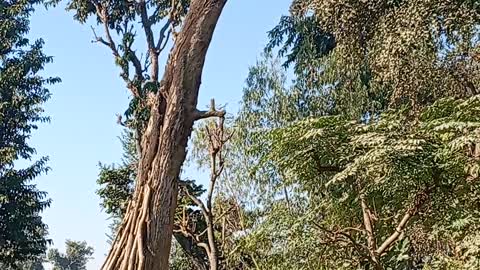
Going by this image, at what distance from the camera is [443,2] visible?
4.19m


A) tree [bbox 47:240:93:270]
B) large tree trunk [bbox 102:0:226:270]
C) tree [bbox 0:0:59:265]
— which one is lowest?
large tree trunk [bbox 102:0:226:270]

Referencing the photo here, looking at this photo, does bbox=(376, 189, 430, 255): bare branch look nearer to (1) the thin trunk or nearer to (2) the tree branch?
(1) the thin trunk

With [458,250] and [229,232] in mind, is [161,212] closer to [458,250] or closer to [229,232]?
[458,250]

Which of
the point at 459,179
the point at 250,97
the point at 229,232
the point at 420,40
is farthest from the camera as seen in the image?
the point at 250,97

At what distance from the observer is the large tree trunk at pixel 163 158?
5.85 feet

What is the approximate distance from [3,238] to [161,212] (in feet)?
25.4

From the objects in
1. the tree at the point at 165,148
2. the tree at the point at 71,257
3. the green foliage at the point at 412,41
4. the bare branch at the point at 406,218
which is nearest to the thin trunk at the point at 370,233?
the bare branch at the point at 406,218

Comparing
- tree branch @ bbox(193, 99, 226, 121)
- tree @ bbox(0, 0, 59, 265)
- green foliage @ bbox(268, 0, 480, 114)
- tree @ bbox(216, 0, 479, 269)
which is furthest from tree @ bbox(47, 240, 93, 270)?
tree branch @ bbox(193, 99, 226, 121)

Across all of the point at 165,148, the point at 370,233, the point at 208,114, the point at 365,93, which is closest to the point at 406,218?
the point at 370,233

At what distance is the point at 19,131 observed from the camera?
9.30 metres

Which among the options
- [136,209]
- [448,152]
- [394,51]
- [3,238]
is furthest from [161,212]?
[3,238]

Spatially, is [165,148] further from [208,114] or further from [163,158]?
[208,114]

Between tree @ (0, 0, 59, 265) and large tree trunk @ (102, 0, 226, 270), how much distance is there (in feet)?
24.3

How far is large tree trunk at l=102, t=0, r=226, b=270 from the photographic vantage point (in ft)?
5.85
